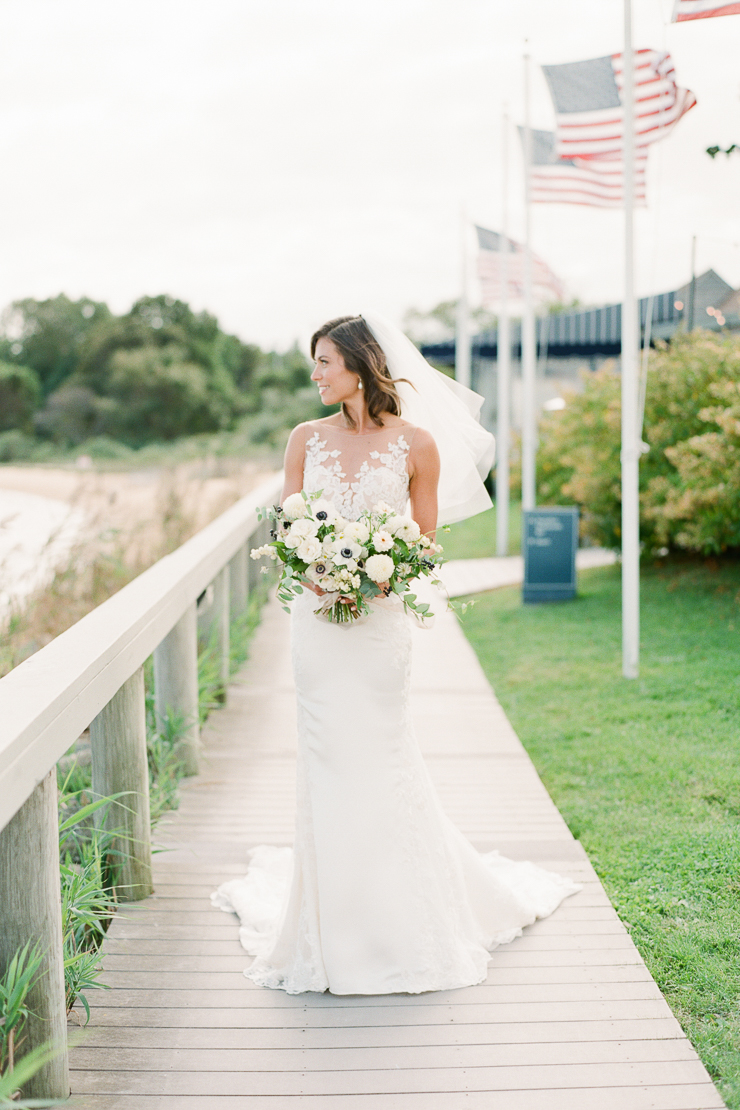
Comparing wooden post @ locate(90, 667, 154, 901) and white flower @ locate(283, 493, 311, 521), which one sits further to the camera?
wooden post @ locate(90, 667, 154, 901)

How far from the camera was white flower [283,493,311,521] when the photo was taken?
3035mm

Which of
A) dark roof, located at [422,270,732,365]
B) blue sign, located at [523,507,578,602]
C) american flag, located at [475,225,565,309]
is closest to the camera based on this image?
blue sign, located at [523,507,578,602]

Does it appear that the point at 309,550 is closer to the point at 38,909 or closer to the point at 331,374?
the point at 331,374

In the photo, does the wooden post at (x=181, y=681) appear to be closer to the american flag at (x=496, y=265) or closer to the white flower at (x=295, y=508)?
the white flower at (x=295, y=508)

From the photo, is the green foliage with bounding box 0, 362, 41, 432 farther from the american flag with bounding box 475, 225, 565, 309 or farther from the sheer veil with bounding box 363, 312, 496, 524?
the sheer veil with bounding box 363, 312, 496, 524

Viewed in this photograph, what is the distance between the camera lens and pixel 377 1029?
2.82 metres

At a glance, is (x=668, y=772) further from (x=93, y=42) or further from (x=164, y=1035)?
(x=93, y=42)

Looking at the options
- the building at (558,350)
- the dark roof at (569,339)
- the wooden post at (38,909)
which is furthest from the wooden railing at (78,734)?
the dark roof at (569,339)

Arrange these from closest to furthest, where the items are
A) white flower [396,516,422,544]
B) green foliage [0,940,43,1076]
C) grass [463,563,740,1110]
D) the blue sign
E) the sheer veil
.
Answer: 1. green foliage [0,940,43,1076]
2. white flower [396,516,422,544]
3. grass [463,563,740,1110]
4. the sheer veil
5. the blue sign

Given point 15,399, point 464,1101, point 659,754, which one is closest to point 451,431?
point 464,1101

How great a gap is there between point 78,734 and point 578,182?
8463mm

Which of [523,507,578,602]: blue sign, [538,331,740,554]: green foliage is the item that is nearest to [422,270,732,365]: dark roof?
[538,331,740,554]: green foliage

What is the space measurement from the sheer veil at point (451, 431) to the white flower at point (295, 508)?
2.73 feet

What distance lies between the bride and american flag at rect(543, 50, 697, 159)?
5234mm
